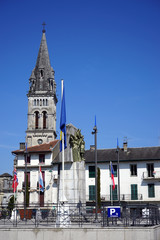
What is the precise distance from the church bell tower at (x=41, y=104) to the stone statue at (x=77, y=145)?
5268cm

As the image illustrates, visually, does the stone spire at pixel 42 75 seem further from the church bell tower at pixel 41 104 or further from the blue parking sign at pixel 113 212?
the blue parking sign at pixel 113 212

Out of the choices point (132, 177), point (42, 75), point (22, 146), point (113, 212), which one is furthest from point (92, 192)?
point (42, 75)

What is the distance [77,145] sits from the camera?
2512 centimetres

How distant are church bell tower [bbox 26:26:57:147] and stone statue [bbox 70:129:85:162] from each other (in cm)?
5268

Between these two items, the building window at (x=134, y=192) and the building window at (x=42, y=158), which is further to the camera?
the building window at (x=42, y=158)

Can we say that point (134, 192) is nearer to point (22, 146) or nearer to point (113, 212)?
point (22, 146)

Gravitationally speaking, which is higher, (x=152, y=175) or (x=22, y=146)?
(x=22, y=146)

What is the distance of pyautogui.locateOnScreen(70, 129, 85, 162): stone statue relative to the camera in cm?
2440

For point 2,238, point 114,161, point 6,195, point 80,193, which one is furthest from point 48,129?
point 2,238

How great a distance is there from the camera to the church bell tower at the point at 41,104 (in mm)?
79500

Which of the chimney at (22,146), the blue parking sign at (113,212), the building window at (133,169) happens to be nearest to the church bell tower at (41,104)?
the chimney at (22,146)

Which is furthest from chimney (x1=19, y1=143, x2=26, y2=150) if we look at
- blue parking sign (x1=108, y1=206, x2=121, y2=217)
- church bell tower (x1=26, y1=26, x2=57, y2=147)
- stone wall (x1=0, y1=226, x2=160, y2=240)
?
blue parking sign (x1=108, y1=206, x2=121, y2=217)

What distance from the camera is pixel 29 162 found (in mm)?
51312

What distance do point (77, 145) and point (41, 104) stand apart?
5866 cm
